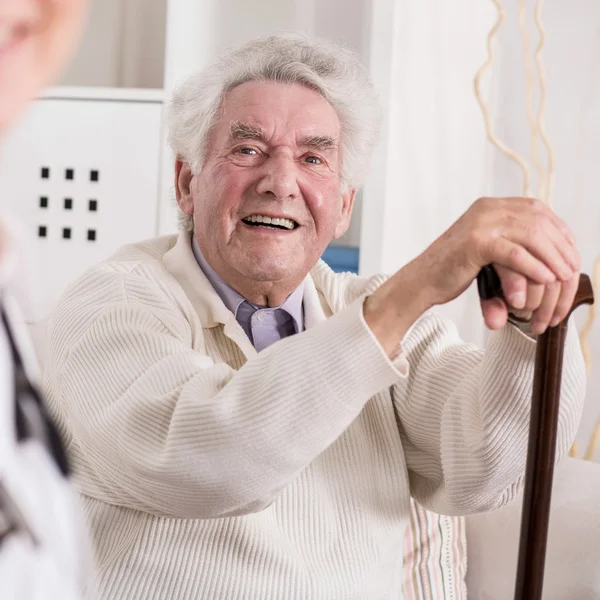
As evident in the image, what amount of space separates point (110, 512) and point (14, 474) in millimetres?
1012

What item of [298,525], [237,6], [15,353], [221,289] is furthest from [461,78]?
[15,353]

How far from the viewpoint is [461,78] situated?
2447 millimetres

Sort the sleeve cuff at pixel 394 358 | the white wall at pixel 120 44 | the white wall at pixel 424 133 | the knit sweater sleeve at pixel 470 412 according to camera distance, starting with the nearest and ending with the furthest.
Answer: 1. the sleeve cuff at pixel 394 358
2. the knit sweater sleeve at pixel 470 412
3. the white wall at pixel 424 133
4. the white wall at pixel 120 44

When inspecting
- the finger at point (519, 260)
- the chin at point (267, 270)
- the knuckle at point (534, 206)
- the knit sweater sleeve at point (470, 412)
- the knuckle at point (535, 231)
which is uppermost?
the knuckle at point (534, 206)

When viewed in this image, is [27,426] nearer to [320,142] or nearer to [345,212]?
[320,142]

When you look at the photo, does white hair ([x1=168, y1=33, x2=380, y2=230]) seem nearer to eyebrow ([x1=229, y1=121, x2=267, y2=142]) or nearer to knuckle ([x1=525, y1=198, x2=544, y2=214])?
eyebrow ([x1=229, y1=121, x2=267, y2=142])

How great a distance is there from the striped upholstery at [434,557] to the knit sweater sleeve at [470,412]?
261 millimetres

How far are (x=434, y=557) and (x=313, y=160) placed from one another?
781 millimetres

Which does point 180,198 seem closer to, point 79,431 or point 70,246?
point 79,431

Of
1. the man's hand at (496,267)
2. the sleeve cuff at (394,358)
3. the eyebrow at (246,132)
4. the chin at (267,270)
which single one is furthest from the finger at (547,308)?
the eyebrow at (246,132)

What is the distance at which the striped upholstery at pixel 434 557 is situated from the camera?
1.75 metres

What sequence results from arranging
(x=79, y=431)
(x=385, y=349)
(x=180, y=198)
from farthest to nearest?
(x=180, y=198), (x=79, y=431), (x=385, y=349)

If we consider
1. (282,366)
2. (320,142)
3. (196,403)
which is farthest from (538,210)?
(320,142)

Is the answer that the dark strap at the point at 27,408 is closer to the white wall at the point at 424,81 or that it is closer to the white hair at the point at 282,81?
the white hair at the point at 282,81
